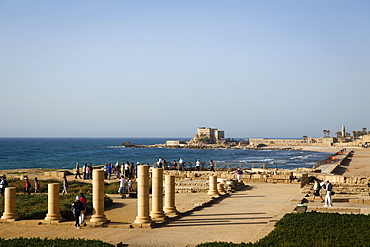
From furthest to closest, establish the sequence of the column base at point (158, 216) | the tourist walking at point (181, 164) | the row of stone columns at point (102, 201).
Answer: the tourist walking at point (181, 164)
the column base at point (158, 216)
the row of stone columns at point (102, 201)

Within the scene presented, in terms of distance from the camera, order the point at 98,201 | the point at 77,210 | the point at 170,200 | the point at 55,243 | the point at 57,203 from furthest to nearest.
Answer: the point at 170,200, the point at 57,203, the point at 98,201, the point at 77,210, the point at 55,243

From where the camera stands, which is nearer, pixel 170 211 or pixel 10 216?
pixel 10 216

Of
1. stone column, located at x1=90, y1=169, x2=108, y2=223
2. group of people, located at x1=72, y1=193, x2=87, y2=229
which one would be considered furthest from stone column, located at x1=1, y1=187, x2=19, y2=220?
stone column, located at x1=90, y1=169, x2=108, y2=223

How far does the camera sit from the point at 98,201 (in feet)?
49.6

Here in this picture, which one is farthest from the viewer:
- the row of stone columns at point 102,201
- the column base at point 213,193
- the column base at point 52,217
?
the column base at point 213,193

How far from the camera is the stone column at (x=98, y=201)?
49.1ft

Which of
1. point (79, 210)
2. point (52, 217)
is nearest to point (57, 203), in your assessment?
point (52, 217)

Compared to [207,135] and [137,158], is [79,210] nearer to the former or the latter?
[137,158]

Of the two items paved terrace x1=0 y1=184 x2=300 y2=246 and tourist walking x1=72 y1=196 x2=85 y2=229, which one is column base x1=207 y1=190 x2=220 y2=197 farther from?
tourist walking x1=72 y1=196 x2=85 y2=229

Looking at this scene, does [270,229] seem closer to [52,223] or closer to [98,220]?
[98,220]

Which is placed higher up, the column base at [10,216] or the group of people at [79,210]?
the group of people at [79,210]

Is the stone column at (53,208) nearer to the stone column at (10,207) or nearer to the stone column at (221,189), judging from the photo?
the stone column at (10,207)

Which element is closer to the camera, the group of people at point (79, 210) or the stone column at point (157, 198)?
the group of people at point (79, 210)

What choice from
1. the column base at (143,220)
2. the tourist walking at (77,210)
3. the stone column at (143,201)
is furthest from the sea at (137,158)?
the tourist walking at (77,210)
